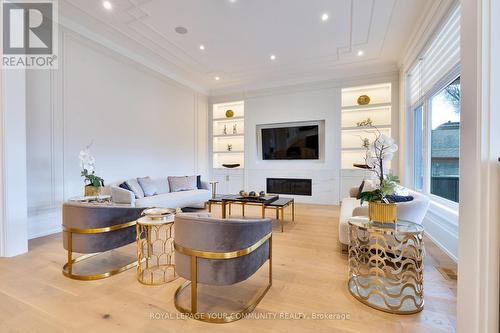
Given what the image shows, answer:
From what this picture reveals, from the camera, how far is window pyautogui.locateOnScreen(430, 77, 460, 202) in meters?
3.00

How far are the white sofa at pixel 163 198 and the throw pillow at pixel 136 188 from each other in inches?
6.5

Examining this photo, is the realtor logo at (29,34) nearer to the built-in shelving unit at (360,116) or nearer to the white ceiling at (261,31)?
the white ceiling at (261,31)

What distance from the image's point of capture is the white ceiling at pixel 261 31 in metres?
3.38

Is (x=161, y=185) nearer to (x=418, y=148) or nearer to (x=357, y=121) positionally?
(x=357, y=121)

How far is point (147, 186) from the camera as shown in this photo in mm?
4617

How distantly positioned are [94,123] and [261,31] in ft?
10.9

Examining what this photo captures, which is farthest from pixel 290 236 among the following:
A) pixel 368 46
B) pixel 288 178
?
pixel 368 46

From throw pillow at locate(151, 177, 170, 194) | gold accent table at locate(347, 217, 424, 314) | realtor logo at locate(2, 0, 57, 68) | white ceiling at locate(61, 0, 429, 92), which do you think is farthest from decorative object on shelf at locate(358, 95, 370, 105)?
realtor logo at locate(2, 0, 57, 68)

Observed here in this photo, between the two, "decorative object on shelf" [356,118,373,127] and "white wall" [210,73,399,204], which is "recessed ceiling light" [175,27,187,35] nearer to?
"white wall" [210,73,399,204]

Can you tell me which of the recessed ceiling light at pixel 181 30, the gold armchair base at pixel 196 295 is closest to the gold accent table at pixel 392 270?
the gold armchair base at pixel 196 295

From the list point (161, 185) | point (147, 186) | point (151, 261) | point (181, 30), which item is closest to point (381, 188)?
point (151, 261)

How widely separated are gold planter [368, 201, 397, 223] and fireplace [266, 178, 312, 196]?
4.29 m

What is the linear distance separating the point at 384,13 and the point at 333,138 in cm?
286

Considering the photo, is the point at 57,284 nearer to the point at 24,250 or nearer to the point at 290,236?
the point at 24,250
